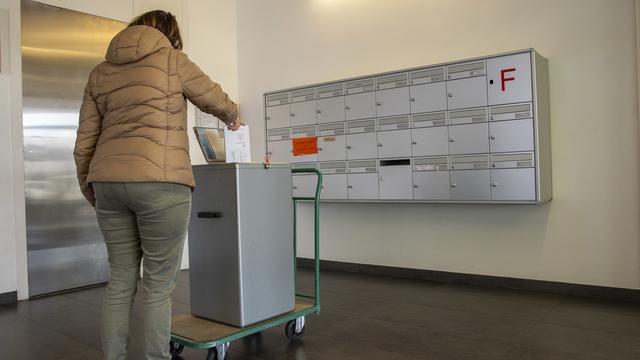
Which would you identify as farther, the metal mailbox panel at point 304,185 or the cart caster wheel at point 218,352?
the metal mailbox panel at point 304,185

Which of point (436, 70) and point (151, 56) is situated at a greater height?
point (436, 70)

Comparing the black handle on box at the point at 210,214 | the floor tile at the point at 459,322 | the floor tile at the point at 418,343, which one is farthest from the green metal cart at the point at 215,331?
the floor tile at the point at 459,322

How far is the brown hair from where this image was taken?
1.97 metres

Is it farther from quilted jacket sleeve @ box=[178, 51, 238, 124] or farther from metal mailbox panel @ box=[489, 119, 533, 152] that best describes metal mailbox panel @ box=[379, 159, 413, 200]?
quilted jacket sleeve @ box=[178, 51, 238, 124]

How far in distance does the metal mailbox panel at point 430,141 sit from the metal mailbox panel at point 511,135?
0.35 m

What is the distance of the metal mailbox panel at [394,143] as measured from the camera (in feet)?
13.1

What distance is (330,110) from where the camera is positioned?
447 centimetres

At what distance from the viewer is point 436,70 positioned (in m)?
3.81

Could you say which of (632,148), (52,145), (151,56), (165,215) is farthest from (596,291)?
(52,145)

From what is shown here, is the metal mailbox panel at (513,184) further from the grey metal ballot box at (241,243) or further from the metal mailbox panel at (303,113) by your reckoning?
the metal mailbox panel at (303,113)

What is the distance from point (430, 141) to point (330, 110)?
1.04 metres

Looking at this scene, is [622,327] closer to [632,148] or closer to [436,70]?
[632,148]

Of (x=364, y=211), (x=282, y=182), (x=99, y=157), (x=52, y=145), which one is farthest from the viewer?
(x=364, y=211)

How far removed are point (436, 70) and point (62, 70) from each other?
3.18 m
